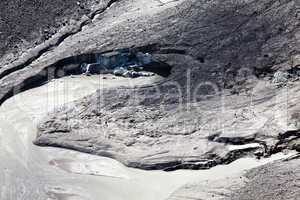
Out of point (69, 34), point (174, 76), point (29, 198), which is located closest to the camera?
point (29, 198)

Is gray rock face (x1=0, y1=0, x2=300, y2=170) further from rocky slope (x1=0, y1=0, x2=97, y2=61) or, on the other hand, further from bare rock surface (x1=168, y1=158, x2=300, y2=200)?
rocky slope (x1=0, y1=0, x2=97, y2=61)

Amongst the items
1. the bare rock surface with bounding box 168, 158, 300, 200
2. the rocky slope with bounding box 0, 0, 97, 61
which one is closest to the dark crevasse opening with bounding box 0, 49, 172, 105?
the rocky slope with bounding box 0, 0, 97, 61

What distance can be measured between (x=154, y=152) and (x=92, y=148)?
A: 264 cm

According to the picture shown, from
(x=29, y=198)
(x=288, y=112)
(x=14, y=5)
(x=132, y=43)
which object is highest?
(x=14, y=5)

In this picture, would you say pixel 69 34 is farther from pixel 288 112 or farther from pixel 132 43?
pixel 288 112

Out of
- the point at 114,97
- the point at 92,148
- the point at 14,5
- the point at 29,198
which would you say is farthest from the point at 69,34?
the point at 29,198

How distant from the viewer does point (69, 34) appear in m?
31.7

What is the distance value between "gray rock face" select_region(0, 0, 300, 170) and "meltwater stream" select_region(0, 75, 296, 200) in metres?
0.45

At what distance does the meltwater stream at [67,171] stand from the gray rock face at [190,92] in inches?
17.9

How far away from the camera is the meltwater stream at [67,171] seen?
2306 centimetres

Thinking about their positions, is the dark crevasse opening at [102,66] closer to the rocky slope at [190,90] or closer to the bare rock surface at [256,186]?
the rocky slope at [190,90]

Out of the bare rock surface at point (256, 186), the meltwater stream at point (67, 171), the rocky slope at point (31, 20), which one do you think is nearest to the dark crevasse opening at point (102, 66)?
the meltwater stream at point (67, 171)

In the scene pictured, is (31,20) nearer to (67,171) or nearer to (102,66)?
(102,66)

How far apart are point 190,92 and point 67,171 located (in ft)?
20.1
